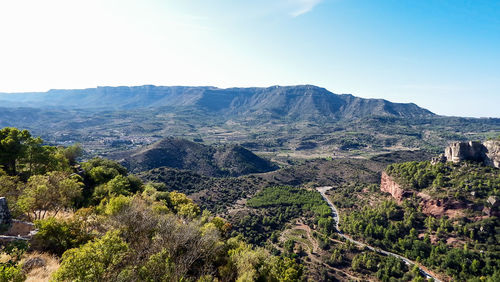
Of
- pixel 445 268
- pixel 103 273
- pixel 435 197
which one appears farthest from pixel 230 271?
pixel 435 197

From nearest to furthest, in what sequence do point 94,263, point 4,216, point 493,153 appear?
point 94,263 < point 4,216 < point 493,153

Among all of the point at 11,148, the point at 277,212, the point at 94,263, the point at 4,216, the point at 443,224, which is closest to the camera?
the point at 94,263

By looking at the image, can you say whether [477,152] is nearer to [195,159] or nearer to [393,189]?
[393,189]

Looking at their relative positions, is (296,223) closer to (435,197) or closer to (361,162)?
(435,197)

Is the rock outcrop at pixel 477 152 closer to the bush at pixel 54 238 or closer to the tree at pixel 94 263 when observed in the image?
the tree at pixel 94 263

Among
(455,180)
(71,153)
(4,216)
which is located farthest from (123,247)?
(455,180)

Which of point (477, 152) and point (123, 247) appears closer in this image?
point (123, 247)
